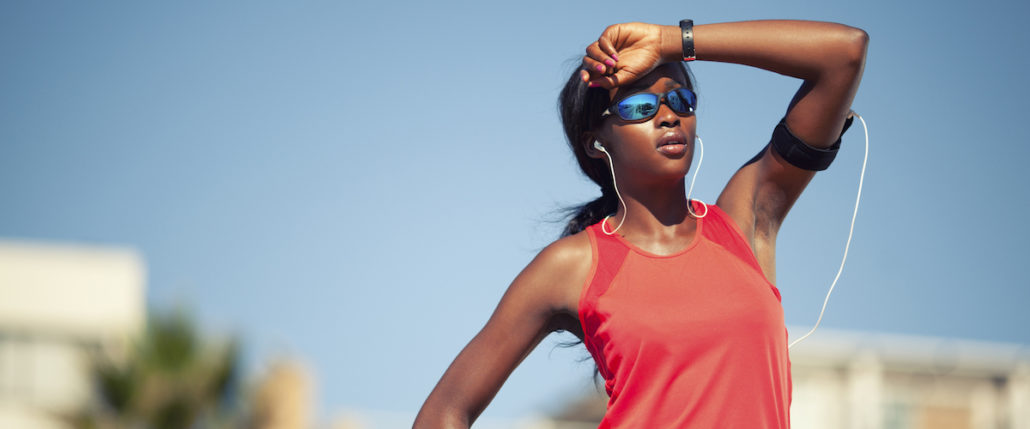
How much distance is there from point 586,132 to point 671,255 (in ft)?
1.71

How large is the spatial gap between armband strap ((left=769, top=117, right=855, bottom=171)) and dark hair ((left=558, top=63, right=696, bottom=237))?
0.93ft

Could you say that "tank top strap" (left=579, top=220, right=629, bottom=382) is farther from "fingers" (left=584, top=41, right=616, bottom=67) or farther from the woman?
"fingers" (left=584, top=41, right=616, bottom=67)

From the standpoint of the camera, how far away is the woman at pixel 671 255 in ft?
9.60

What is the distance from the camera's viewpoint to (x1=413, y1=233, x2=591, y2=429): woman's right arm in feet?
10.5

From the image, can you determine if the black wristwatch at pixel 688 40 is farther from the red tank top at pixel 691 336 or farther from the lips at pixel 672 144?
the red tank top at pixel 691 336

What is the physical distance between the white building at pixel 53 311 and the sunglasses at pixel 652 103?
27425 millimetres

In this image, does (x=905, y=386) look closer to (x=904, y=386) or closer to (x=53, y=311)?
(x=904, y=386)

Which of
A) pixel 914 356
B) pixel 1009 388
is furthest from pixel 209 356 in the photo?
pixel 1009 388

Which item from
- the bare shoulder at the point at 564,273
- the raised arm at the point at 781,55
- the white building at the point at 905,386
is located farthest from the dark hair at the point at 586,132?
the white building at the point at 905,386

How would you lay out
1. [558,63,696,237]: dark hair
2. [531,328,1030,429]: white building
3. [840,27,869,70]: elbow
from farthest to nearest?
[531,328,1030,429]: white building → [558,63,696,237]: dark hair → [840,27,869,70]: elbow

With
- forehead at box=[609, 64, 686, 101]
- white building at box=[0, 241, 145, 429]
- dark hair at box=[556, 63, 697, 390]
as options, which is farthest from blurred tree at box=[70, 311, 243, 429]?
forehead at box=[609, 64, 686, 101]

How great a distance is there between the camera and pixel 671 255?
312 centimetres

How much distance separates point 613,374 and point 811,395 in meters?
27.0

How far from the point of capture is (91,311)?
100 feet
